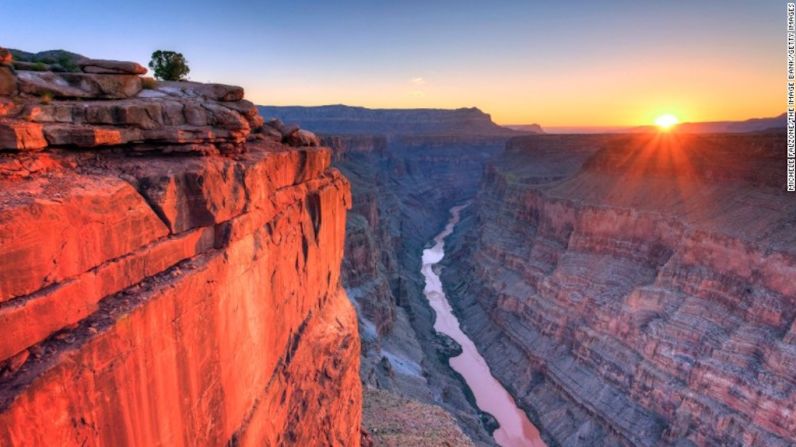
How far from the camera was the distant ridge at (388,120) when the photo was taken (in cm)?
16238

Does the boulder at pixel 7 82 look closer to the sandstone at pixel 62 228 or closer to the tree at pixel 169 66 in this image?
the sandstone at pixel 62 228

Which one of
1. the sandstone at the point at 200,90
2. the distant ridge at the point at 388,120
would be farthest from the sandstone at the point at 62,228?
the distant ridge at the point at 388,120

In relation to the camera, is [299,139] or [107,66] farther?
[299,139]

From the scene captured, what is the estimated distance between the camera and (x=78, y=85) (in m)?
8.98

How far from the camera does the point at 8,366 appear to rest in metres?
5.50

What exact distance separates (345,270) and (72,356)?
127 feet

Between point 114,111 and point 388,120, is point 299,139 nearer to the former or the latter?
point 114,111

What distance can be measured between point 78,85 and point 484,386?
40249mm

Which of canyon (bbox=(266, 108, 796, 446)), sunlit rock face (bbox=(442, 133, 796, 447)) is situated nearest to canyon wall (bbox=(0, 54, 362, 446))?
canyon (bbox=(266, 108, 796, 446))

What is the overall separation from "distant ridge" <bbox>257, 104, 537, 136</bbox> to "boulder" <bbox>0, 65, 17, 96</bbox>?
154m

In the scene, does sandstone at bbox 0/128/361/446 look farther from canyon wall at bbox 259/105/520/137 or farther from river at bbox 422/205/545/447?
canyon wall at bbox 259/105/520/137

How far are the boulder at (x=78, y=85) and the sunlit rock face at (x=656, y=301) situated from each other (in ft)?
112

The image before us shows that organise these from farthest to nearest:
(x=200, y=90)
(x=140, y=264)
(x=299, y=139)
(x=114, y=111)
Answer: (x=299, y=139)
(x=200, y=90)
(x=114, y=111)
(x=140, y=264)

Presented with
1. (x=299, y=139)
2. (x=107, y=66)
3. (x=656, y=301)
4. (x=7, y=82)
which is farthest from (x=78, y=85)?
(x=656, y=301)
